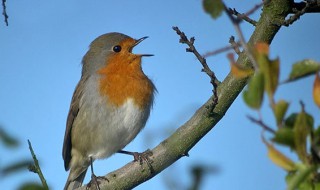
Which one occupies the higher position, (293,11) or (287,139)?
(293,11)

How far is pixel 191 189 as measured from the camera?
0.78 m

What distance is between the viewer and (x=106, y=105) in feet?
16.8

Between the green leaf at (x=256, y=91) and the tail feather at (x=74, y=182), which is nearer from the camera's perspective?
the green leaf at (x=256, y=91)

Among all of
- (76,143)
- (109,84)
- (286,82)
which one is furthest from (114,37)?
(286,82)

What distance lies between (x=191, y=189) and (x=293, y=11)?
264 cm

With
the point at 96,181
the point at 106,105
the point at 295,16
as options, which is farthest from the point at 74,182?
the point at 295,16

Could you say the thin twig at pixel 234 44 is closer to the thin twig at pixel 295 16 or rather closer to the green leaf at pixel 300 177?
the green leaf at pixel 300 177

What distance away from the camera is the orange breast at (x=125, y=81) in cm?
518

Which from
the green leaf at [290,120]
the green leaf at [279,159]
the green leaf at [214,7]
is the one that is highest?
the green leaf at [214,7]

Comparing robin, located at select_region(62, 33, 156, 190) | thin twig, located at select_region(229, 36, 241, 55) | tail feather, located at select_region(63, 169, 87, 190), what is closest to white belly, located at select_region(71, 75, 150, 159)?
robin, located at select_region(62, 33, 156, 190)

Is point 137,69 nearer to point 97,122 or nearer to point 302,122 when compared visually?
point 97,122

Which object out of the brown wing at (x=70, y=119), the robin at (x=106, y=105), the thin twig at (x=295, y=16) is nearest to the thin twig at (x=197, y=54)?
the thin twig at (x=295, y=16)

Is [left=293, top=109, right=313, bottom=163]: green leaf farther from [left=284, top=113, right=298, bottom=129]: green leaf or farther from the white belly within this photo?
the white belly

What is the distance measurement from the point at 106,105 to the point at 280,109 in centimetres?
440
